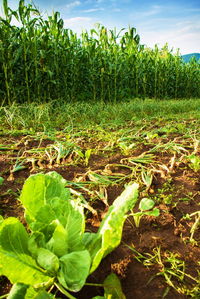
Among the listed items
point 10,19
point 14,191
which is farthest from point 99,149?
point 10,19

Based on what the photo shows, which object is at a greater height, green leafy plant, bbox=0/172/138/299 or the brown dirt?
green leafy plant, bbox=0/172/138/299

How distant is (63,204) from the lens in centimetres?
77

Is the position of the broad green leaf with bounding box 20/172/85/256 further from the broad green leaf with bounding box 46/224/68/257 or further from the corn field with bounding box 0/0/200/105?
the corn field with bounding box 0/0/200/105

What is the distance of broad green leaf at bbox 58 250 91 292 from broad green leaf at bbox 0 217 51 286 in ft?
0.15

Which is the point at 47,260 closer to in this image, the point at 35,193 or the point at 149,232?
the point at 35,193

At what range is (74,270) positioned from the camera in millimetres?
656

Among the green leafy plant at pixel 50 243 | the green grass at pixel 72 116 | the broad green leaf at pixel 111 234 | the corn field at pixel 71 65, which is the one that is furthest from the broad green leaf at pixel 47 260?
the corn field at pixel 71 65

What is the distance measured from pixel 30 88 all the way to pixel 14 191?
198 inches

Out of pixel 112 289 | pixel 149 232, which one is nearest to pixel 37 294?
pixel 112 289

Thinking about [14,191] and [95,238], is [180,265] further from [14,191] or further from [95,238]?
[14,191]

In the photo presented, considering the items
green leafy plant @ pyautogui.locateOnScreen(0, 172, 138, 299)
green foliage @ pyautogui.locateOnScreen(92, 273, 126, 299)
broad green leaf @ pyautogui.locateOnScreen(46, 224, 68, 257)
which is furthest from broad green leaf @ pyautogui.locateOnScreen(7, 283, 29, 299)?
green foliage @ pyautogui.locateOnScreen(92, 273, 126, 299)

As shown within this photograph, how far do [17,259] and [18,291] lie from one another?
10 centimetres

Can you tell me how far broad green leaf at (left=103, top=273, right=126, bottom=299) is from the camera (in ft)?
2.27

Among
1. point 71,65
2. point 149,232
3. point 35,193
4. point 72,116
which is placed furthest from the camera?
point 71,65
